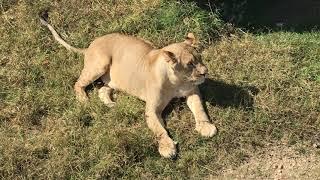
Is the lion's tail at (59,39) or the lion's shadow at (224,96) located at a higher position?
the lion's shadow at (224,96)

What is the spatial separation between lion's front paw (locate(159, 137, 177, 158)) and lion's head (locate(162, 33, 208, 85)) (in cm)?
57

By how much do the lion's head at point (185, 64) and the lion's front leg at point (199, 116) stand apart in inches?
11.3

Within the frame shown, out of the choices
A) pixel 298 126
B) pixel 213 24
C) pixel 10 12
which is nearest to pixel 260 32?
pixel 213 24

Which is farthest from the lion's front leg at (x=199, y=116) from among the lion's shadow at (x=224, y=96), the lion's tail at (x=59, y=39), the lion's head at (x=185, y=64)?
the lion's tail at (x=59, y=39)

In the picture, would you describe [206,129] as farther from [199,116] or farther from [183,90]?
[183,90]

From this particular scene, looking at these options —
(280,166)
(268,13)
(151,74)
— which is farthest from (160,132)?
(268,13)

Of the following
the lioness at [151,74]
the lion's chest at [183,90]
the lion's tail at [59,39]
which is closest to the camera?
the lioness at [151,74]

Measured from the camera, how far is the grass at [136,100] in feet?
18.6

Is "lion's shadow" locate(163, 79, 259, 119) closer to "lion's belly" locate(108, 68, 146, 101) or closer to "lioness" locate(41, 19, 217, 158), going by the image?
"lioness" locate(41, 19, 217, 158)

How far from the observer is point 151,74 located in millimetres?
6016

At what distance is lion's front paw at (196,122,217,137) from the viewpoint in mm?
5840

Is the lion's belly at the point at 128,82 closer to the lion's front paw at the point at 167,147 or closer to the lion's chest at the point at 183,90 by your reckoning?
the lion's chest at the point at 183,90

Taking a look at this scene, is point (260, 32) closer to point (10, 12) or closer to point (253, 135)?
point (253, 135)

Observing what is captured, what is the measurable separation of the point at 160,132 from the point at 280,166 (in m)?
1.09
